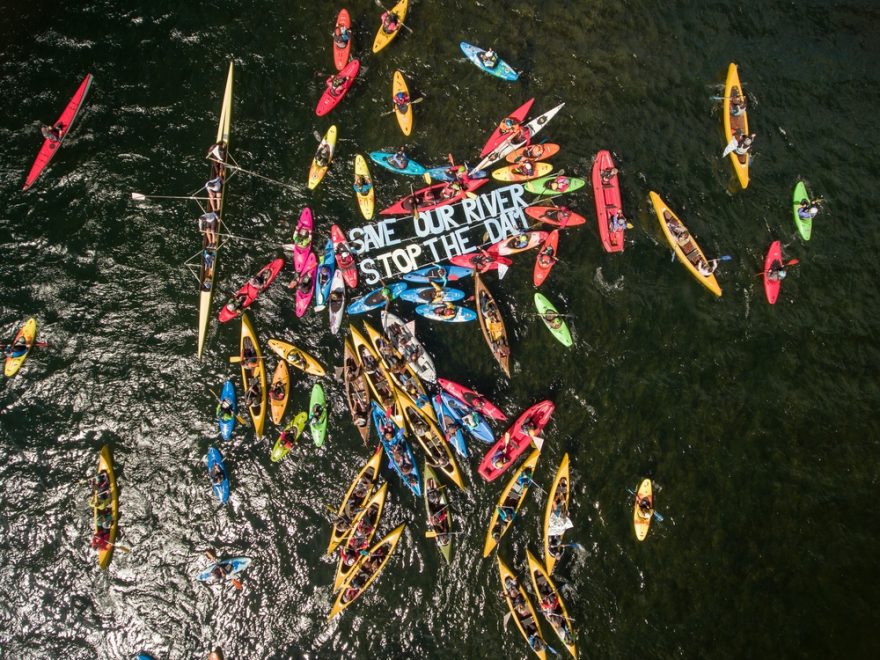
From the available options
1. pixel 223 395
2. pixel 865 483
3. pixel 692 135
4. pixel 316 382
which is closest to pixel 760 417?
pixel 865 483

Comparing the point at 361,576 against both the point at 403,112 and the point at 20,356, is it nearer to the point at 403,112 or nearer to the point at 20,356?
the point at 20,356

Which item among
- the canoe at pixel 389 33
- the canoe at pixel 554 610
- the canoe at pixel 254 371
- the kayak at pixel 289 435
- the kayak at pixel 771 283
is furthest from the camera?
the canoe at pixel 389 33

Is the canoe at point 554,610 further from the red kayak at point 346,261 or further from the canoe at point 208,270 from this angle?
the canoe at point 208,270

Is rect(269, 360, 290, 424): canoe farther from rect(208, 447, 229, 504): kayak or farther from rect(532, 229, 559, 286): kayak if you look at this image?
rect(532, 229, 559, 286): kayak

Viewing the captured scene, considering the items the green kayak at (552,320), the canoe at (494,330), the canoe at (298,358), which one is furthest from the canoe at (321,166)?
the green kayak at (552,320)

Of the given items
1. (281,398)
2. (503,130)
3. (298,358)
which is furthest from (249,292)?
(503,130)

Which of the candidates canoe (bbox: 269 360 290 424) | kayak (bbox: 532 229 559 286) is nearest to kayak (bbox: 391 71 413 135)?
kayak (bbox: 532 229 559 286)
